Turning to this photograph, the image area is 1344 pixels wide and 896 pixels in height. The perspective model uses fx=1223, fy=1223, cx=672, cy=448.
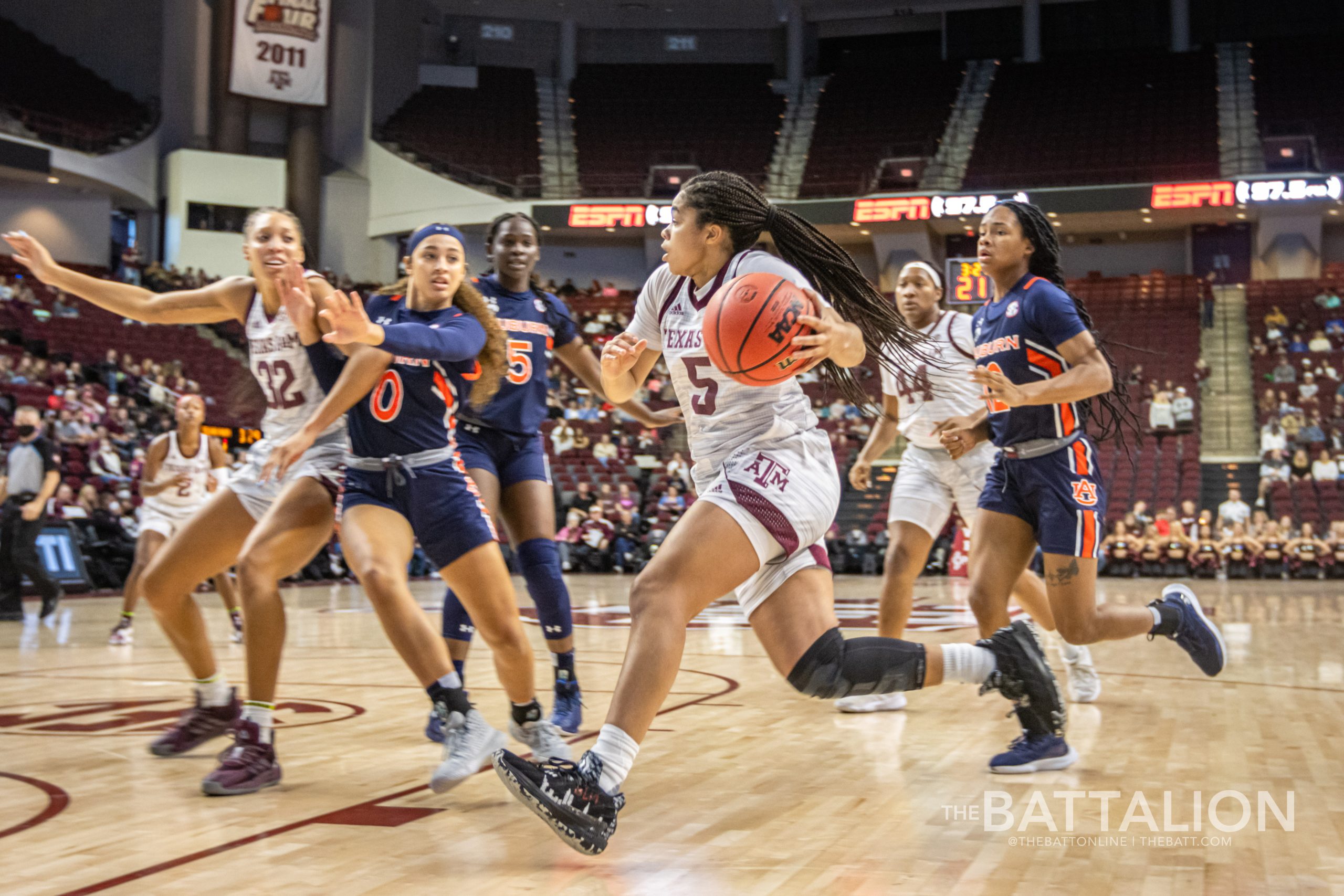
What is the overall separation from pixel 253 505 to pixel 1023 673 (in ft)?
8.39

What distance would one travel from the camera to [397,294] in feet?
14.4

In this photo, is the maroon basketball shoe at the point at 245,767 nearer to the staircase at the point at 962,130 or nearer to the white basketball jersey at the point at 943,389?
the white basketball jersey at the point at 943,389

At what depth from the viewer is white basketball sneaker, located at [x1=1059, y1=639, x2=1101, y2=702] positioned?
5676mm

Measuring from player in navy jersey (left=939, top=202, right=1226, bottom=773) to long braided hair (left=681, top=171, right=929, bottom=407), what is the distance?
862 millimetres

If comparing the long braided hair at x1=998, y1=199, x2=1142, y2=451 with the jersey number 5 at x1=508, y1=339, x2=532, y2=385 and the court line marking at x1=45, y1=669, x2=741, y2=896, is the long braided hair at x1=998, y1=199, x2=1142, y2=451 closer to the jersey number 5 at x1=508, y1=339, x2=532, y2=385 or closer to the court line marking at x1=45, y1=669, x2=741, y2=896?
the jersey number 5 at x1=508, y1=339, x2=532, y2=385

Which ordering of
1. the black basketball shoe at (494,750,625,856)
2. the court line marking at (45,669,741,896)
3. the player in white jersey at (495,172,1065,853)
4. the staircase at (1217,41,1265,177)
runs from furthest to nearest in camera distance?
the staircase at (1217,41,1265,177) < the player in white jersey at (495,172,1065,853) < the black basketball shoe at (494,750,625,856) < the court line marking at (45,669,741,896)

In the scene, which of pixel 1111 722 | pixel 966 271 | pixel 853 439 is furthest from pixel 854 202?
pixel 1111 722

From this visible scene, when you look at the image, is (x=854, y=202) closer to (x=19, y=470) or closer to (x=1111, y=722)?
(x=19, y=470)

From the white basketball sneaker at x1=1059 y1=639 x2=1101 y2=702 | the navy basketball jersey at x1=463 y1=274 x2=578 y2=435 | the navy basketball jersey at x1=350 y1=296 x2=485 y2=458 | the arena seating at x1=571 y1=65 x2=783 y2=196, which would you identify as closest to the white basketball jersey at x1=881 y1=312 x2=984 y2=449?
the white basketball sneaker at x1=1059 y1=639 x2=1101 y2=702

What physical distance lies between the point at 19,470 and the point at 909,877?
9499mm

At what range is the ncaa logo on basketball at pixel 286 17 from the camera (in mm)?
26297

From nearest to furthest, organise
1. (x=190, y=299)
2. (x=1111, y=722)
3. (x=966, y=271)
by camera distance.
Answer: (x=190, y=299) < (x=1111, y=722) < (x=966, y=271)

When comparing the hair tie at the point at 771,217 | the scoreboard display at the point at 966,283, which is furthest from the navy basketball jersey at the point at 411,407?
the scoreboard display at the point at 966,283

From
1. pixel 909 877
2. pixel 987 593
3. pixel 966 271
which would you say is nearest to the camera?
pixel 909 877
